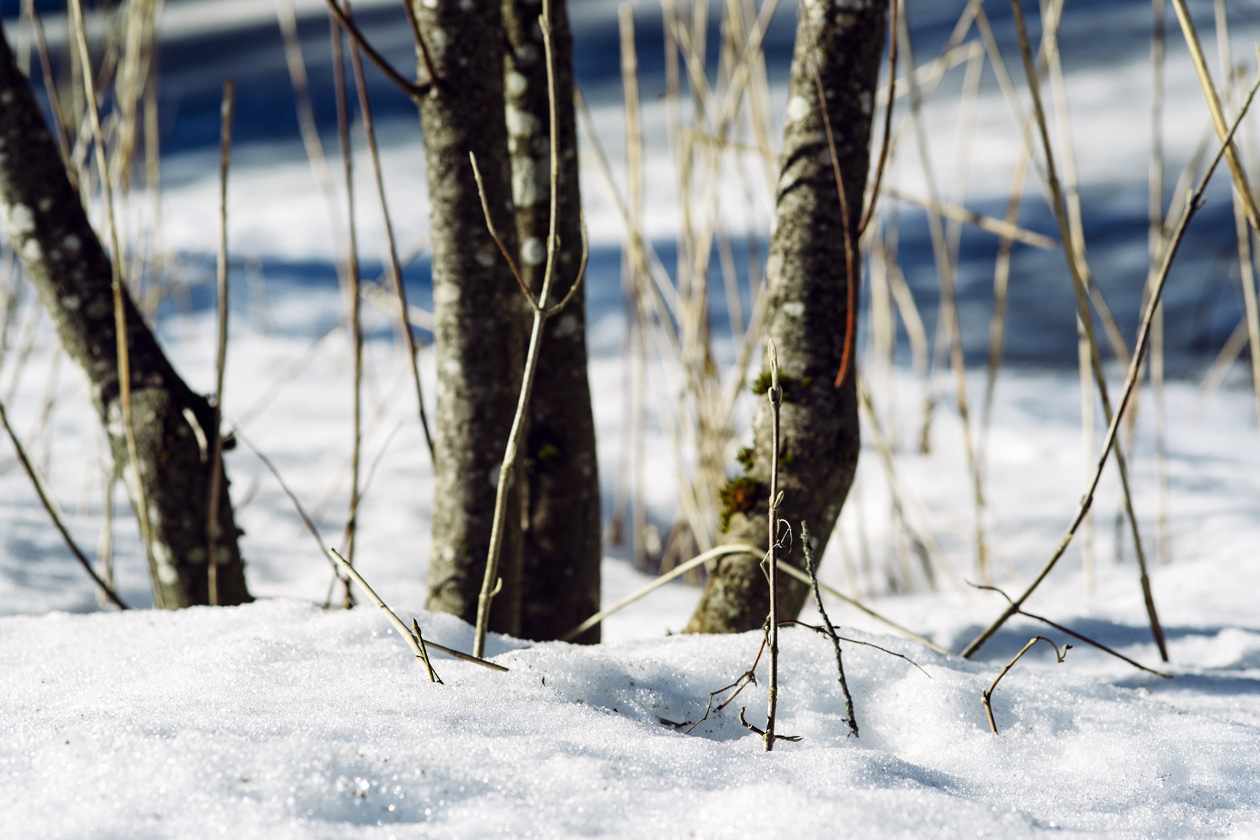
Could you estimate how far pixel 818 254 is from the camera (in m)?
0.71

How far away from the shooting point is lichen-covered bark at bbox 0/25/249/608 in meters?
0.76

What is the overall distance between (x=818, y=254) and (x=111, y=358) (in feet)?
2.13

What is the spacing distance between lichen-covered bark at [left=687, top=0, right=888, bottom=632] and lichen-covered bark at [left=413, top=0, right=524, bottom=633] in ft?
0.75

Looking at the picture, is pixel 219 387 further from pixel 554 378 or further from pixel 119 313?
pixel 554 378

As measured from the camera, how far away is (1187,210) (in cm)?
56

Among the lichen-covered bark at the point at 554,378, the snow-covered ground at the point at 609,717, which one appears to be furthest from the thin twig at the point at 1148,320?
the lichen-covered bark at the point at 554,378

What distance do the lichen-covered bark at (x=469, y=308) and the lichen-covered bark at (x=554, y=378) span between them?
0.17 ft

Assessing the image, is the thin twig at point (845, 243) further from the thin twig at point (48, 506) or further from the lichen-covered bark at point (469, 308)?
the thin twig at point (48, 506)

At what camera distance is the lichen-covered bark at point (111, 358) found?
760 millimetres

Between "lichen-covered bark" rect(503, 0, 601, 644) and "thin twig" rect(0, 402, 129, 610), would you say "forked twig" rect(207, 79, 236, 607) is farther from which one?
"lichen-covered bark" rect(503, 0, 601, 644)

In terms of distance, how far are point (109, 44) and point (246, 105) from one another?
600 centimetres

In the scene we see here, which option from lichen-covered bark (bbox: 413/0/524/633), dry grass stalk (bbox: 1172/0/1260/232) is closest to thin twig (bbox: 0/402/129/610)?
lichen-covered bark (bbox: 413/0/524/633)

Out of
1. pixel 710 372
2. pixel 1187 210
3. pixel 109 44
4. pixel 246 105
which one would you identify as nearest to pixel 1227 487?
pixel 710 372

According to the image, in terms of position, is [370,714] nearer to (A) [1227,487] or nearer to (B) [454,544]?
(B) [454,544]
